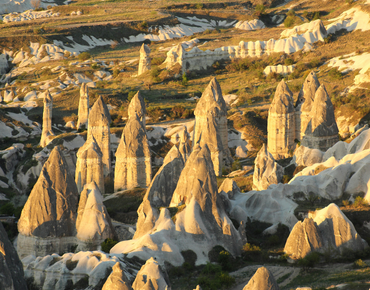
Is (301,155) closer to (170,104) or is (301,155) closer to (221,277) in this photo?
(221,277)

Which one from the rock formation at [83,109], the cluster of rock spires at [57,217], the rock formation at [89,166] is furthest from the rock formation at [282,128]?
the rock formation at [83,109]

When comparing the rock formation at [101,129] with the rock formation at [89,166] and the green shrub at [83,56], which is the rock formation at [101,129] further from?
the green shrub at [83,56]

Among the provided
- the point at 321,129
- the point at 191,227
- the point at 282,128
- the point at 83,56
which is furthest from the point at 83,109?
the point at 191,227

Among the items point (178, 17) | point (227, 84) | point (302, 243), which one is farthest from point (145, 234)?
point (178, 17)

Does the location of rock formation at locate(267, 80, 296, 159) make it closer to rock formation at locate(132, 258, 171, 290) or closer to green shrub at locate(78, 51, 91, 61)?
rock formation at locate(132, 258, 171, 290)

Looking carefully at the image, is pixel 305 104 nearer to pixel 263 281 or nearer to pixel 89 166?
pixel 89 166

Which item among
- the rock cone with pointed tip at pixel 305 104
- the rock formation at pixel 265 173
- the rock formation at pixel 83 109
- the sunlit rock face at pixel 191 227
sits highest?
the rock formation at pixel 83 109
